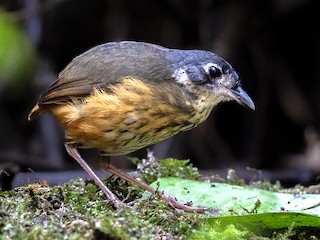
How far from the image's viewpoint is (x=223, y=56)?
24.4 ft

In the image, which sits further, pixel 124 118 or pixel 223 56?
pixel 223 56

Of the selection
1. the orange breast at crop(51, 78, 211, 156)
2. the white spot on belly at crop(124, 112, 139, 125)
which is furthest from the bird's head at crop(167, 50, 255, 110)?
the white spot on belly at crop(124, 112, 139, 125)

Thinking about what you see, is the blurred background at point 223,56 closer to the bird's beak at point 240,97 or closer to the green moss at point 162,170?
the green moss at point 162,170

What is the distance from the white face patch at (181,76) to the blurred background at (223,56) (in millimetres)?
3199

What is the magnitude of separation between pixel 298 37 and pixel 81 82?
4.15 meters

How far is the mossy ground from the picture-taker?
9.68 ft

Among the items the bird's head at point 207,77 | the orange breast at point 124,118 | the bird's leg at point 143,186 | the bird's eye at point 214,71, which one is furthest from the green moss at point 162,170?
the bird's eye at point 214,71

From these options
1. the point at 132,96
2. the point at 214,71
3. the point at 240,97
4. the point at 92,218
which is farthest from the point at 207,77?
the point at 92,218

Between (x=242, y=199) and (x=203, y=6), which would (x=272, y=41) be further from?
(x=242, y=199)

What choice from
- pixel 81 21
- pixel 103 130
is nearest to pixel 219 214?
pixel 103 130

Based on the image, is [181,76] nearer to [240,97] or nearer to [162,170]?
[240,97]

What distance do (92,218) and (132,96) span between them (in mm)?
965

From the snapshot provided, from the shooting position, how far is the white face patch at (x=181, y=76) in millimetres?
4246

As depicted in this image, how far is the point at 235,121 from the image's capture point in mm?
8141
